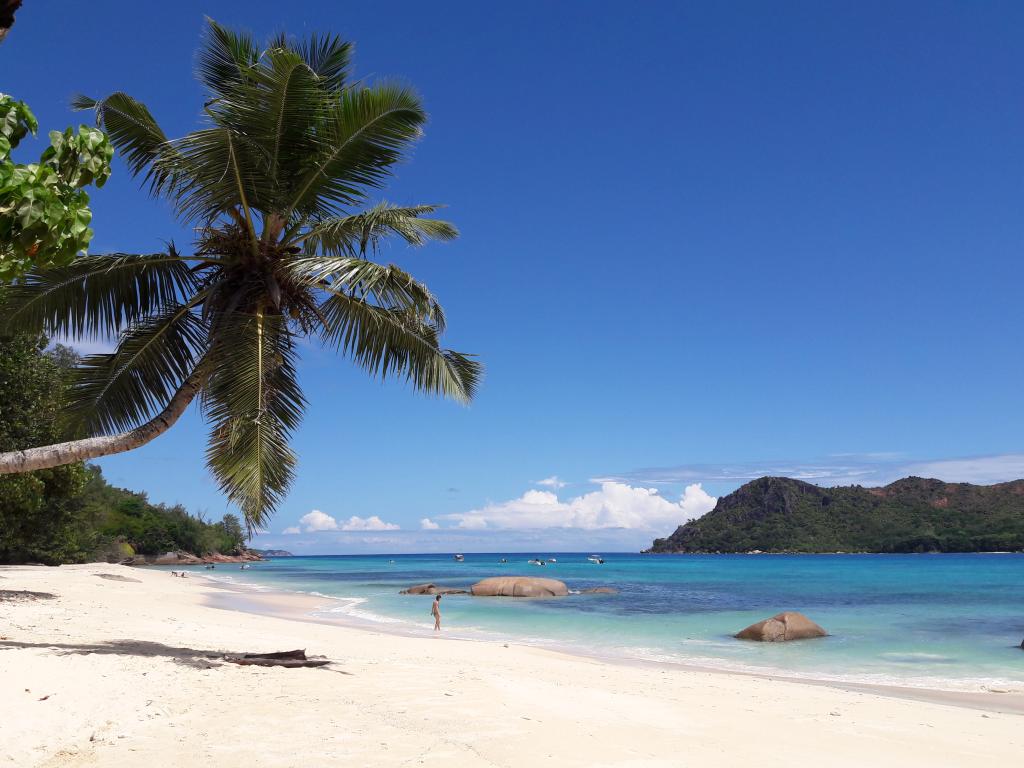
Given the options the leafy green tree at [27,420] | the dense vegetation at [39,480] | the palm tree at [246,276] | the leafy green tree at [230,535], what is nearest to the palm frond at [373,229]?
the palm tree at [246,276]

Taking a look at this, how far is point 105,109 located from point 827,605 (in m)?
35.9

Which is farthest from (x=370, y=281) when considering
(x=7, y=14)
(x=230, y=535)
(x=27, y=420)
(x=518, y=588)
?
(x=230, y=535)

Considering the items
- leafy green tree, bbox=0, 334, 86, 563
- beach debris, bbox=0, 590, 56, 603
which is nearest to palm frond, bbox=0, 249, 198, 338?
leafy green tree, bbox=0, 334, 86, 563

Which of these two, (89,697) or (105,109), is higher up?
(105,109)

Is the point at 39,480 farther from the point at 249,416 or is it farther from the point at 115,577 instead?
the point at 115,577

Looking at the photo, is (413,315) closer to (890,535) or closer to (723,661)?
(723,661)

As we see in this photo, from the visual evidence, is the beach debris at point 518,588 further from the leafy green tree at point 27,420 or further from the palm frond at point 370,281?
the palm frond at point 370,281

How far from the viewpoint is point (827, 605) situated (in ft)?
117

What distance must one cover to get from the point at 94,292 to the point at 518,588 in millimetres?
32029

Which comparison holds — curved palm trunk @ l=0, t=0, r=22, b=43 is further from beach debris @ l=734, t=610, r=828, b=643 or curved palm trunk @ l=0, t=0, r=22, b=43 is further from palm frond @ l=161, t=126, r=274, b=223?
beach debris @ l=734, t=610, r=828, b=643

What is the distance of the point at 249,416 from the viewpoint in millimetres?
9133

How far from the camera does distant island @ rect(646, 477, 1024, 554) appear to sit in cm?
11461

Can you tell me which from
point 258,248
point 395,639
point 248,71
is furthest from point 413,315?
point 395,639

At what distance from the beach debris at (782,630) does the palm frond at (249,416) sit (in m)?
16.0
